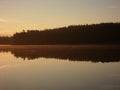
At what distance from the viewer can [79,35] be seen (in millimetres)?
35656

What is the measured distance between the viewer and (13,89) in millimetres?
5816

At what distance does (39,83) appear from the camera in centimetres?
641

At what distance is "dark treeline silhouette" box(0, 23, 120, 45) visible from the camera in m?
31.0

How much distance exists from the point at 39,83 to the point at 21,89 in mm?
742

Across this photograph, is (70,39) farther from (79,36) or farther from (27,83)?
(27,83)

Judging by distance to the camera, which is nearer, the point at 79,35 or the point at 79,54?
the point at 79,54

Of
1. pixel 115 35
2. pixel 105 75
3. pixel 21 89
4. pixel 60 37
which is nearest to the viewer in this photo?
pixel 21 89

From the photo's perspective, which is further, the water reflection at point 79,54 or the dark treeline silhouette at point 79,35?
the dark treeline silhouette at point 79,35

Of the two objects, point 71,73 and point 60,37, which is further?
point 60,37

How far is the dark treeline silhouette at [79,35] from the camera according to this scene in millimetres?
30998

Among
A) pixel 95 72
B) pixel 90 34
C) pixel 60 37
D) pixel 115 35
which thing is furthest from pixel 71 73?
pixel 60 37

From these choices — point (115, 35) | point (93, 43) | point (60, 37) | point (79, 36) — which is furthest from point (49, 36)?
point (115, 35)

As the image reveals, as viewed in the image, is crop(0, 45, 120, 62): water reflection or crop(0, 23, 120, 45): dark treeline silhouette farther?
crop(0, 23, 120, 45): dark treeline silhouette

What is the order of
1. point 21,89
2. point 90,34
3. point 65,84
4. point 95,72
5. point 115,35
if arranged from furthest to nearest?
1. point 90,34
2. point 115,35
3. point 95,72
4. point 65,84
5. point 21,89
